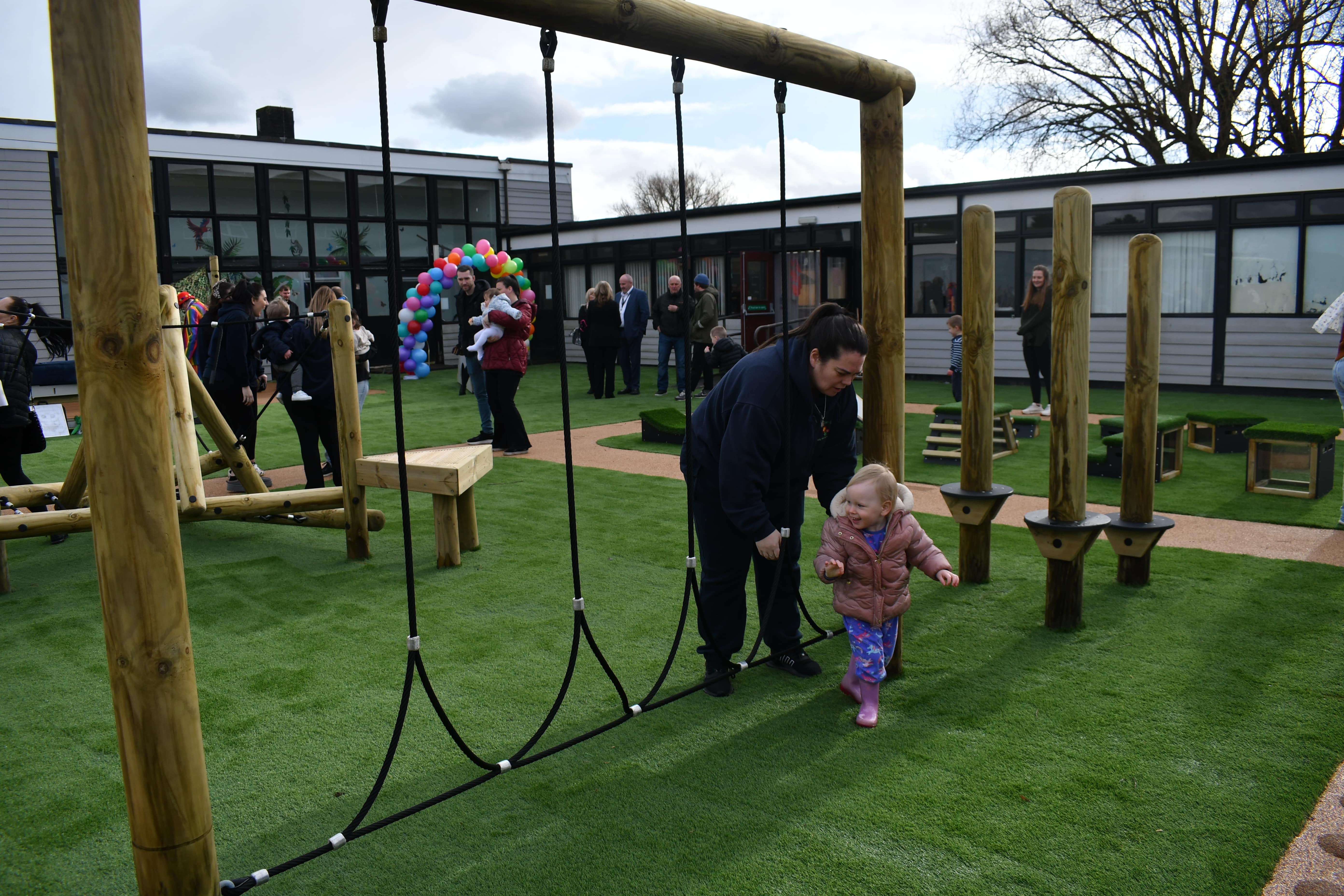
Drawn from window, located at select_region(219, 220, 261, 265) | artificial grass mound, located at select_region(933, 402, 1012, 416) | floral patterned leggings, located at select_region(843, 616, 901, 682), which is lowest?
floral patterned leggings, located at select_region(843, 616, 901, 682)

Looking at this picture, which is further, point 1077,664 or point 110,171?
point 1077,664

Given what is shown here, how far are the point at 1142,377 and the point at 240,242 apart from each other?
2058cm

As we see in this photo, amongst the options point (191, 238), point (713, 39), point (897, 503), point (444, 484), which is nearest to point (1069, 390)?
point (897, 503)

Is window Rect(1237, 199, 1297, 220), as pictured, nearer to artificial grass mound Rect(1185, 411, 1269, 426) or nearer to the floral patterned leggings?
artificial grass mound Rect(1185, 411, 1269, 426)

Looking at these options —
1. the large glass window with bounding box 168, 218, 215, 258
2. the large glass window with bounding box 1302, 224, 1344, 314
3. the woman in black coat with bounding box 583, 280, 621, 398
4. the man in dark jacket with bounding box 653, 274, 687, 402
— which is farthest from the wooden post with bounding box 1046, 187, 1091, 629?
the large glass window with bounding box 168, 218, 215, 258

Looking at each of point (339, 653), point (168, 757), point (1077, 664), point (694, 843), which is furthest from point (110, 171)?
point (1077, 664)

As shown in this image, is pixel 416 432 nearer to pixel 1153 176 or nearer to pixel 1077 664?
pixel 1077 664

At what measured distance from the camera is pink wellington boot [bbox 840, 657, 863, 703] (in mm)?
3707

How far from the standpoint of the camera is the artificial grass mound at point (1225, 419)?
8.89 metres

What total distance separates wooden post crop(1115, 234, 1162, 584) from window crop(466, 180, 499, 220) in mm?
21664

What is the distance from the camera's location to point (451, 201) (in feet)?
80.3

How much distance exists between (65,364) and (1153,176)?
17.5 metres

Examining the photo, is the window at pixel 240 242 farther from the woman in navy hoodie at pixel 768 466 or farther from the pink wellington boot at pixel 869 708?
the pink wellington boot at pixel 869 708

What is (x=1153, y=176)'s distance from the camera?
565 inches
